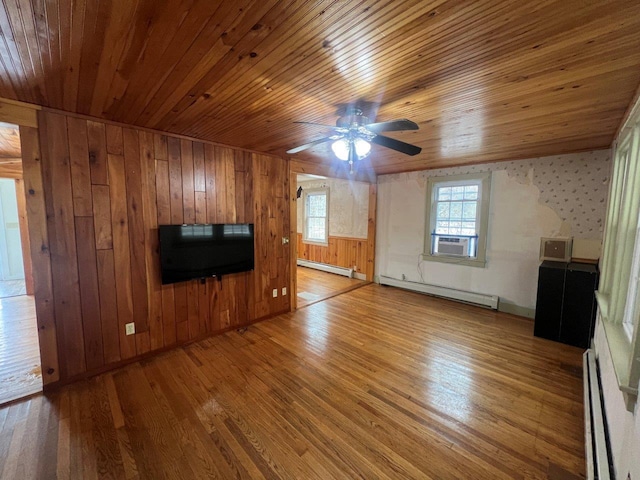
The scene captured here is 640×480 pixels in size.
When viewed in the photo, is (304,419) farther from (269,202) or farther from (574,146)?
(574,146)

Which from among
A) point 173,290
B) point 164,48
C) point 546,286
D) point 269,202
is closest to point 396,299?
point 546,286

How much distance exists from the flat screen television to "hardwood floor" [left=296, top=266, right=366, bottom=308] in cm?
146

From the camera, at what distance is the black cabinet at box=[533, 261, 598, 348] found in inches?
116

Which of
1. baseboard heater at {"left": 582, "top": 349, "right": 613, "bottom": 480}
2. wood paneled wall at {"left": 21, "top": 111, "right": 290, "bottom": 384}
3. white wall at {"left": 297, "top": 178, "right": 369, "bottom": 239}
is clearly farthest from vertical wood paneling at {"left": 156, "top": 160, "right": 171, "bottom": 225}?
white wall at {"left": 297, "top": 178, "right": 369, "bottom": 239}

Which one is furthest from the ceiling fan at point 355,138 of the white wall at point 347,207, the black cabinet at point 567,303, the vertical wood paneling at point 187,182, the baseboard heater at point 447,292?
the white wall at point 347,207

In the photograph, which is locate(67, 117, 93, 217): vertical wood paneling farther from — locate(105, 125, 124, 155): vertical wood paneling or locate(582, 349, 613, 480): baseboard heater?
locate(582, 349, 613, 480): baseboard heater

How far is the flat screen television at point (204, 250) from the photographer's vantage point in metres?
2.74

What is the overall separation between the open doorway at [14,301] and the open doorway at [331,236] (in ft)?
11.1

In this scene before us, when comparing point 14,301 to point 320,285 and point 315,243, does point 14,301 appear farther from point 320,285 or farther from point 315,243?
point 315,243

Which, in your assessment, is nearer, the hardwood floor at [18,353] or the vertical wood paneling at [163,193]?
the hardwood floor at [18,353]

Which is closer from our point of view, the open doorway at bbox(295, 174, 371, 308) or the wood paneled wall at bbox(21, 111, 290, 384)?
the wood paneled wall at bbox(21, 111, 290, 384)

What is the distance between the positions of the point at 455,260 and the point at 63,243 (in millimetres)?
4983

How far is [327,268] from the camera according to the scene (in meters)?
6.64

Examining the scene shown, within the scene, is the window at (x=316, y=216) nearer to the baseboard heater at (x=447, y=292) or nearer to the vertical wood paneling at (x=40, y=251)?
the baseboard heater at (x=447, y=292)
